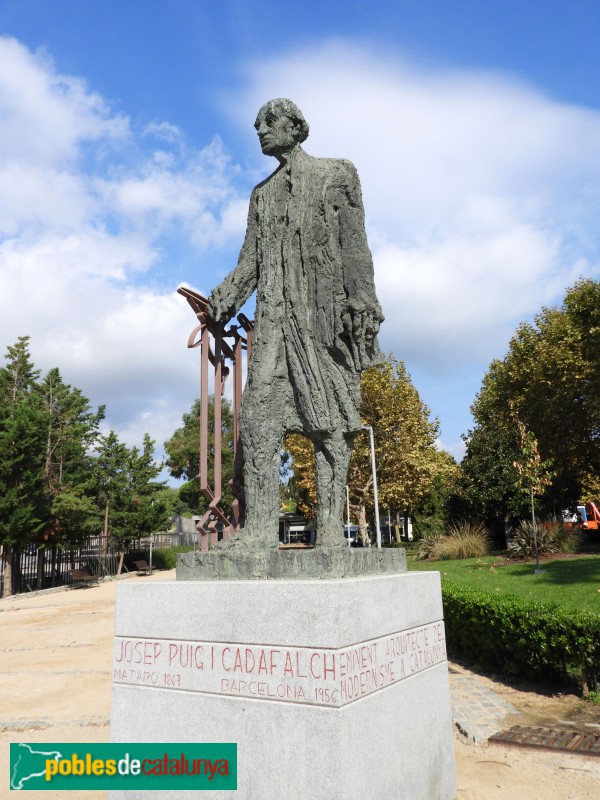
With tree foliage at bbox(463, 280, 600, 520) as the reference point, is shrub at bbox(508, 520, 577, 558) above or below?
below

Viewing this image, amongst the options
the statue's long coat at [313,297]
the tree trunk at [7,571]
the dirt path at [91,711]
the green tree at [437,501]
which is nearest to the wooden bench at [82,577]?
the tree trunk at [7,571]

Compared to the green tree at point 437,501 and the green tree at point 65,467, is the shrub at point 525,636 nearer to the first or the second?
the green tree at point 65,467

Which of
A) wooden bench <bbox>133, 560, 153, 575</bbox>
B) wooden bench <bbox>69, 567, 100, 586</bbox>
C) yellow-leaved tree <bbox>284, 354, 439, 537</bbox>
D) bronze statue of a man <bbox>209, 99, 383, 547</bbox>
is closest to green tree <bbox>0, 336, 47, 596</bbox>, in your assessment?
wooden bench <bbox>69, 567, 100, 586</bbox>

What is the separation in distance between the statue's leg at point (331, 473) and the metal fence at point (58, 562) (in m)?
18.2

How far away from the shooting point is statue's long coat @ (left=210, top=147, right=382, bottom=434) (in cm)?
414

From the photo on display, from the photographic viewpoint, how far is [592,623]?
689 cm

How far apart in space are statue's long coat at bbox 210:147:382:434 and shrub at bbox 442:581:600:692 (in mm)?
4627

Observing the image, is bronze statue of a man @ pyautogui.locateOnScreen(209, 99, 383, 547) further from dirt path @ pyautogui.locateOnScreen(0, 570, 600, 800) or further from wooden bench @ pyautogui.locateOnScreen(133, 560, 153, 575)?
wooden bench @ pyautogui.locateOnScreen(133, 560, 153, 575)

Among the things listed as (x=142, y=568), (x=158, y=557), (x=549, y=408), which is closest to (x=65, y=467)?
(x=142, y=568)

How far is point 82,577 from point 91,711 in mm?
17285

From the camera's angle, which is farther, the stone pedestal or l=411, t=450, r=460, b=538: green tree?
l=411, t=450, r=460, b=538: green tree

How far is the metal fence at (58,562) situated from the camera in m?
20.1

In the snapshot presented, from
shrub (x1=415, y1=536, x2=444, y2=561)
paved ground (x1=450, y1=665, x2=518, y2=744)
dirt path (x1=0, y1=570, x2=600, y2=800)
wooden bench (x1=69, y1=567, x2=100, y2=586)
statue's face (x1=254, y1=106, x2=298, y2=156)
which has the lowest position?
paved ground (x1=450, y1=665, x2=518, y2=744)
